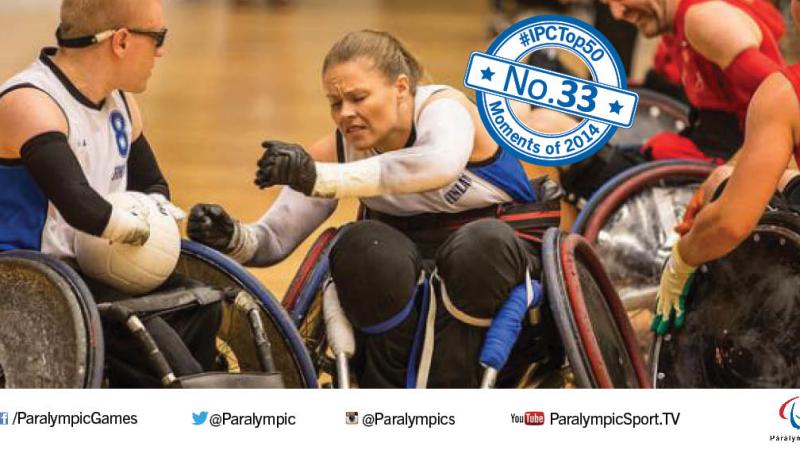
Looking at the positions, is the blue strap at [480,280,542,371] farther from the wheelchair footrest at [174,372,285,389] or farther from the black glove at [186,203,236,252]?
the black glove at [186,203,236,252]

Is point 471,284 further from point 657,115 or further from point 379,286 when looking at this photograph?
point 657,115

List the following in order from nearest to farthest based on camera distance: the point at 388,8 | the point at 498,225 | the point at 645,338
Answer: the point at 498,225
the point at 645,338
the point at 388,8

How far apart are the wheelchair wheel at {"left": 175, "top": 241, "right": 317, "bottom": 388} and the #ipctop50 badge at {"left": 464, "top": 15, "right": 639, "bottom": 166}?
2.06ft

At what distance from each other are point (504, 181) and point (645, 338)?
0.85 metres

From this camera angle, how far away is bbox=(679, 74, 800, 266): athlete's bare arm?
3.19m

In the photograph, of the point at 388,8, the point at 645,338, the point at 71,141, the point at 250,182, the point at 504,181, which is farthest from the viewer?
the point at 388,8

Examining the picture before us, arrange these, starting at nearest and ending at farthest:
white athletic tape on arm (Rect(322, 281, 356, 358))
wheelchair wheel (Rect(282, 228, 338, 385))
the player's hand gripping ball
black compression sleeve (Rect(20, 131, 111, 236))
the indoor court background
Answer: black compression sleeve (Rect(20, 131, 111, 236)), the player's hand gripping ball, white athletic tape on arm (Rect(322, 281, 356, 358)), wheelchair wheel (Rect(282, 228, 338, 385)), the indoor court background

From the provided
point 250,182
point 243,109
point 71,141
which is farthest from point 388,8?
point 71,141

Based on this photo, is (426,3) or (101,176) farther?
(426,3)

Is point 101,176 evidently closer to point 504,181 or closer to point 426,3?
point 504,181

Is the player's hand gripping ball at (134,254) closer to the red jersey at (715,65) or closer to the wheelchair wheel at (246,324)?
the wheelchair wheel at (246,324)

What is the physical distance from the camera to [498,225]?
326 centimetres
